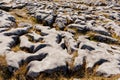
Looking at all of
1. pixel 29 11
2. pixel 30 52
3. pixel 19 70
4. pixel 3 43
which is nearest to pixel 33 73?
pixel 19 70

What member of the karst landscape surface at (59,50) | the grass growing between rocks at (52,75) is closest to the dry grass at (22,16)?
the karst landscape surface at (59,50)

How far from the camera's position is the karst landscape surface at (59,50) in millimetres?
18375

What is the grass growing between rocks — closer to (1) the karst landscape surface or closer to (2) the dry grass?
(1) the karst landscape surface

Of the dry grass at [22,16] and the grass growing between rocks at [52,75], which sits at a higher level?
the grass growing between rocks at [52,75]

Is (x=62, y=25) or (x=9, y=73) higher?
(x=9, y=73)

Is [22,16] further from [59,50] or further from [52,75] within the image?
[52,75]

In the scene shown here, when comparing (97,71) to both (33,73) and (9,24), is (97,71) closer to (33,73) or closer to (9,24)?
(33,73)

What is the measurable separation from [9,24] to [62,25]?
7.46 metres

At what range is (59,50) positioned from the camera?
2222 cm

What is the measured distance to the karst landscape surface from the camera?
1838 centimetres

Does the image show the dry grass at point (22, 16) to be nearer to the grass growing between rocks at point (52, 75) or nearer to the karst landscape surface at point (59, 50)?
Result: the karst landscape surface at point (59, 50)

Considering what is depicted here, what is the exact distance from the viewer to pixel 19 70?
18.6 metres

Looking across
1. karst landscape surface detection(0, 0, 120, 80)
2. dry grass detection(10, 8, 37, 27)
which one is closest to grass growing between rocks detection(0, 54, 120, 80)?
karst landscape surface detection(0, 0, 120, 80)

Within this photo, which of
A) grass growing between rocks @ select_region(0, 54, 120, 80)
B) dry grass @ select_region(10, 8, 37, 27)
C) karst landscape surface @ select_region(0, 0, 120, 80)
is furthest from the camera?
dry grass @ select_region(10, 8, 37, 27)
